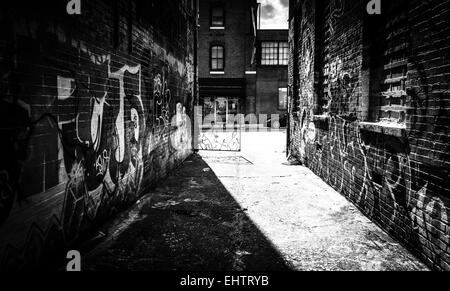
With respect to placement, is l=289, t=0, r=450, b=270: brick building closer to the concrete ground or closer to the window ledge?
the window ledge

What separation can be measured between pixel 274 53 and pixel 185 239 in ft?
86.1

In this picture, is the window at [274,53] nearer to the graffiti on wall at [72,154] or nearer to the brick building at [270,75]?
the brick building at [270,75]

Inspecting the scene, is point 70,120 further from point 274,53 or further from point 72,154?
point 274,53

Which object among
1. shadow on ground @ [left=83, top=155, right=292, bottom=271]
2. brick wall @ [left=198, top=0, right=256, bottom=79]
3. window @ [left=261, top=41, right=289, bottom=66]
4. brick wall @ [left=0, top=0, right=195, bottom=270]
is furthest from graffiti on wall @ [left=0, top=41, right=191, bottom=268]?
window @ [left=261, top=41, right=289, bottom=66]

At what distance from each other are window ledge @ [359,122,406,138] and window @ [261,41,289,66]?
24.3 m

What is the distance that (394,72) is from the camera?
493cm

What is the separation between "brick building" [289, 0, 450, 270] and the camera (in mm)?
3555

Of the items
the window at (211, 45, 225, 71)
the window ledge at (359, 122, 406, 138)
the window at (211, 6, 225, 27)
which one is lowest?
the window ledge at (359, 122, 406, 138)

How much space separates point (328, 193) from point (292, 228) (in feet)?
7.23

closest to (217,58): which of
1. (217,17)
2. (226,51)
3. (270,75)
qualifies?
(226,51)

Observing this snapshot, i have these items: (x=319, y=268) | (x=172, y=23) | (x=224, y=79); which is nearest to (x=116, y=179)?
(x=319, y=268)

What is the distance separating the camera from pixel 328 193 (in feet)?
22.6

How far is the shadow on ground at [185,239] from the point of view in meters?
3.74

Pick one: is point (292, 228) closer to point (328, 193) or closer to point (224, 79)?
point (328, 193)
